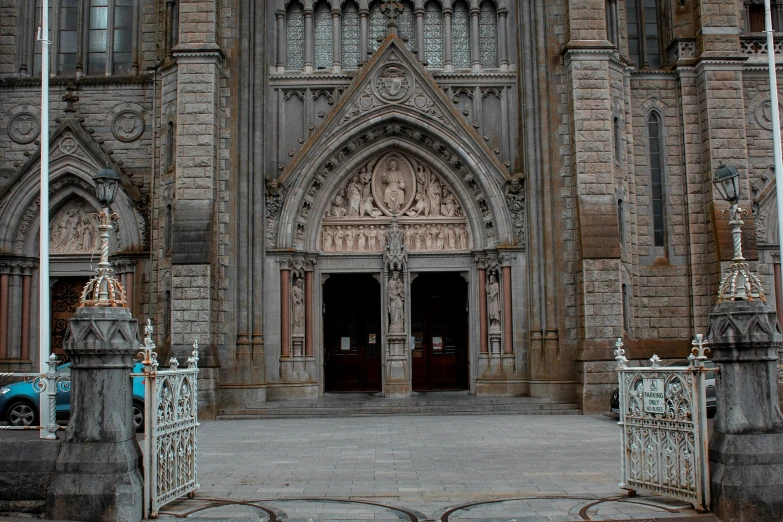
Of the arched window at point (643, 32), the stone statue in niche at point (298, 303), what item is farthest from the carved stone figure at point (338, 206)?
the arched window at point (643, 32)

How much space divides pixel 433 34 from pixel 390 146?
3.37 m

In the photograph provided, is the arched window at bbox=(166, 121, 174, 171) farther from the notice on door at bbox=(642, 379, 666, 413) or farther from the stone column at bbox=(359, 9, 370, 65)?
the notice on door at bbox=(642, 379, 666, 413)

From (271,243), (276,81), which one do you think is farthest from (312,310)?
(276,81)

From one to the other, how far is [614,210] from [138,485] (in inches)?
573

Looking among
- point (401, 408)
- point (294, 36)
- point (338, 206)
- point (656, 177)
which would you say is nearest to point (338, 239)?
point (338, 206)

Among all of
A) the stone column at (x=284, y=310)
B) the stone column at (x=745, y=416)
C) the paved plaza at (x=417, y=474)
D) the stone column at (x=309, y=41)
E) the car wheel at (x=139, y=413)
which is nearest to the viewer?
the stone column at (x=745, y=416)

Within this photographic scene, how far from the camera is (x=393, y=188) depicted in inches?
891

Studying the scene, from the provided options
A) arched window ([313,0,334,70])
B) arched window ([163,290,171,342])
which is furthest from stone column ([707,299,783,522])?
arched window ([313,0,334,70])

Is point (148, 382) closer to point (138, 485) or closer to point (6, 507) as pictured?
point (138, 485)

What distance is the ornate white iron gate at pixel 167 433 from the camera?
8484 millimetres

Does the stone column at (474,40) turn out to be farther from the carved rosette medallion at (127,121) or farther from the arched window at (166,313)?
the arched window at (166,313)

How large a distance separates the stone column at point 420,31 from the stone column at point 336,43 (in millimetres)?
2108

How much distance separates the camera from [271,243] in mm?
21391

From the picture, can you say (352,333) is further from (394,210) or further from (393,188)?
(393,188)
